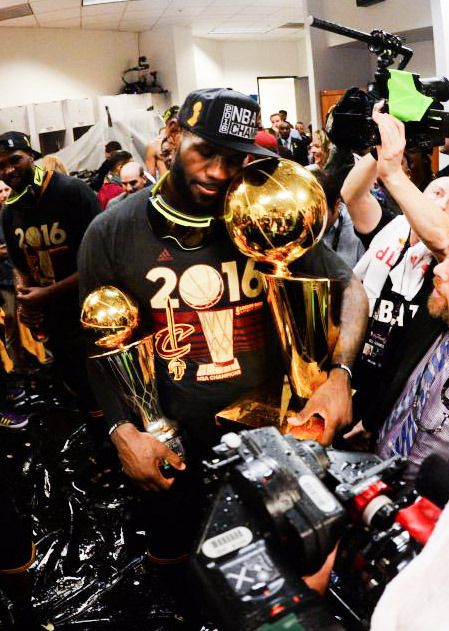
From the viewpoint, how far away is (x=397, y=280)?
174 cm

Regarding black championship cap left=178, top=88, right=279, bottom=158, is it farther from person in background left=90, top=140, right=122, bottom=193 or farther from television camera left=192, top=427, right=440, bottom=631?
person in background left=90, top=140, right=122, bottom=193

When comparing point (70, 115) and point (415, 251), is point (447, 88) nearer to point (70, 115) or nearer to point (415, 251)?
point (415, 251)

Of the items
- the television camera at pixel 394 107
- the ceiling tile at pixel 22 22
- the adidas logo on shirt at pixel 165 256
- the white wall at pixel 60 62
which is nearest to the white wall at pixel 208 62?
the white wall at pixel 60 62

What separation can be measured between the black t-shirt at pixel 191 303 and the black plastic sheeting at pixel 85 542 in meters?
0.39

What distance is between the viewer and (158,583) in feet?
6.72

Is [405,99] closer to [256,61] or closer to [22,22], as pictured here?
[22,22]

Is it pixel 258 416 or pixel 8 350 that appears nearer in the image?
pixel 258 416

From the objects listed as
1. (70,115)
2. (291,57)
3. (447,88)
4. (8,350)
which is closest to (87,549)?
(447,88)

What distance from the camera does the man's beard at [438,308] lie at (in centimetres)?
139

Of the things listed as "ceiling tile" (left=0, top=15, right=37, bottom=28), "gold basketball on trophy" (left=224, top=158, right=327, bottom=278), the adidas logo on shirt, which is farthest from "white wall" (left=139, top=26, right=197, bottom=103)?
"gold basketball on trophy" (left=224, top=158, right=327, bottom=278)

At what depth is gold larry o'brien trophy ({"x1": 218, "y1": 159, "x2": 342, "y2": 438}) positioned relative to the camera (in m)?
1.25

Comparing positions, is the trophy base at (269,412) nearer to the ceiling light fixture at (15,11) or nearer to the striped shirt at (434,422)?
the striped shirt at (434,422)

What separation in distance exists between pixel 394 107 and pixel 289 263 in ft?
2.19

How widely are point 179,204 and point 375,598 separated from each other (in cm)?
104
